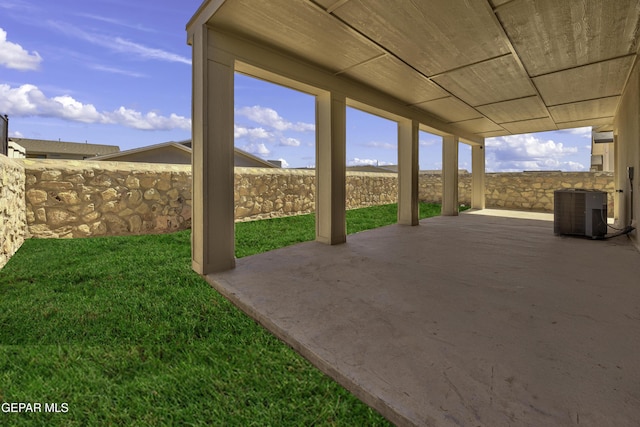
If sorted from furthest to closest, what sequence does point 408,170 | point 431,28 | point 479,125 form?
point 479,125 → point 408,170 → point 431,28

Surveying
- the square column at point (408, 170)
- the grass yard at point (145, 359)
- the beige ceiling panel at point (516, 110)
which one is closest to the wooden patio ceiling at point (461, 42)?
the beige ceiling panel at point (516, 110)

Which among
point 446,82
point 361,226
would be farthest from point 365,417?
point 361,226

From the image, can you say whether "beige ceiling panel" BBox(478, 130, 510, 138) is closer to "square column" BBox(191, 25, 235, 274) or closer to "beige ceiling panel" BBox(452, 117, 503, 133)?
"beige ceiling panel" BBox(452, 117, 503, 133)

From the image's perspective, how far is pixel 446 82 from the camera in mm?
5094

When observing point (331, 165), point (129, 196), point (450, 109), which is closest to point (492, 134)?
point (450, 109)

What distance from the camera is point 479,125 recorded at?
332 inches

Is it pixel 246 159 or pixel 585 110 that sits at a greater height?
pixel 246 159

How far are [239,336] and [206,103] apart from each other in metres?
2.41

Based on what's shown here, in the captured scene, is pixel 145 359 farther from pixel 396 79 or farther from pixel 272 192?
pixel 272 192

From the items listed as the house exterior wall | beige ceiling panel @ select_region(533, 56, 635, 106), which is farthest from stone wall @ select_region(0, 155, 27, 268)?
the house exterior wall

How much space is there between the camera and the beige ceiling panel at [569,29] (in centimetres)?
302

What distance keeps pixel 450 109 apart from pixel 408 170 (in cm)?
164

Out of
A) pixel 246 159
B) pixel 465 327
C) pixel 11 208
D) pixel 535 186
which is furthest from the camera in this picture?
pixel 246 159

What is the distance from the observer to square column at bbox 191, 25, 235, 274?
3.21 metres
